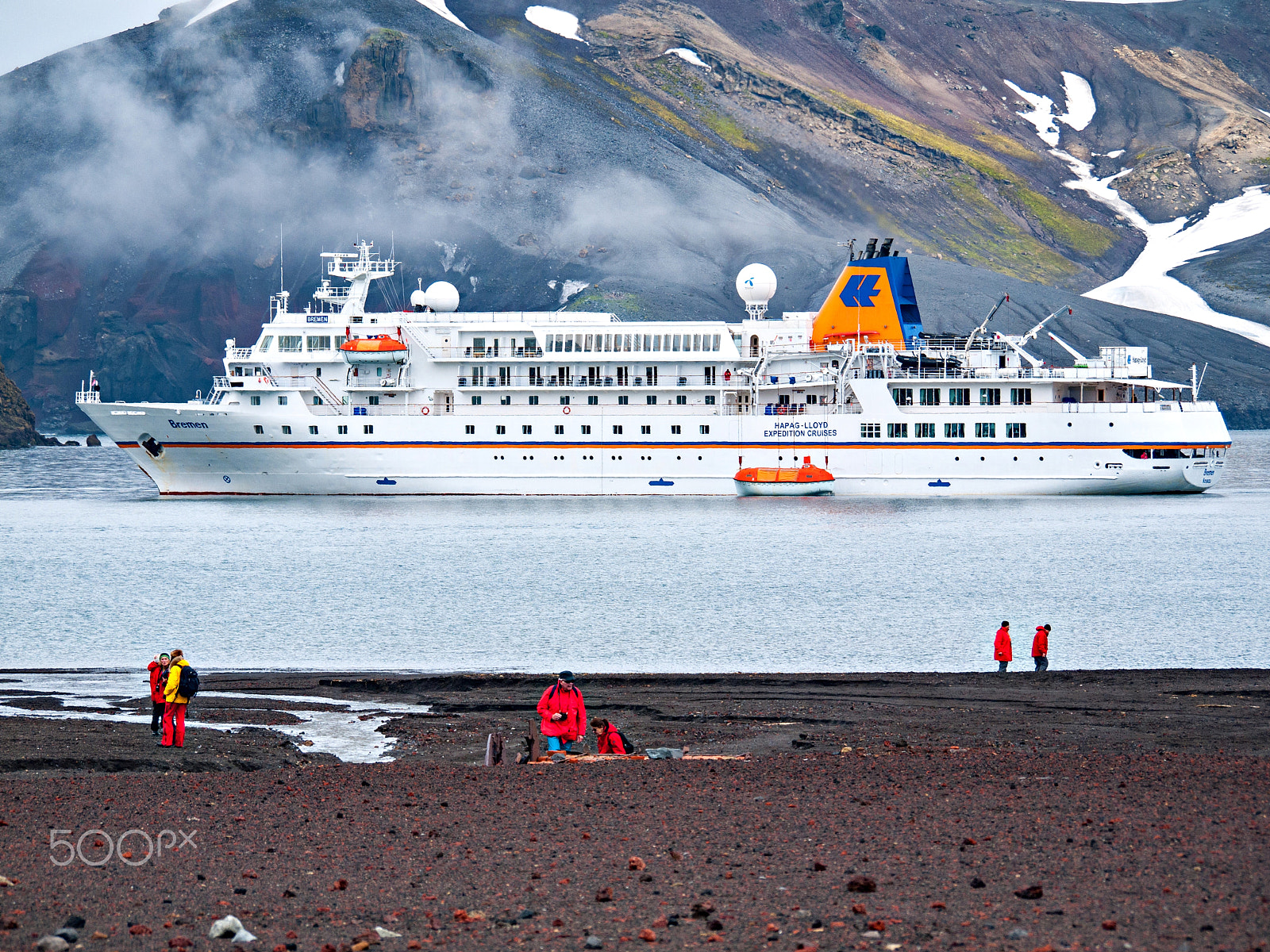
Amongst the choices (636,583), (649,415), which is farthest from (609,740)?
(649,415)

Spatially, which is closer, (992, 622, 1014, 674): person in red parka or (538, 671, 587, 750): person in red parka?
(538, 671, 587, 750): person in red parka

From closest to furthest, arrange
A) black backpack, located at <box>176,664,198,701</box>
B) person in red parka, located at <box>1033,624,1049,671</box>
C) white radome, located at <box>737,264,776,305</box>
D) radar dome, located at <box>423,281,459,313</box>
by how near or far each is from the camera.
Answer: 1. black backpack, located at <box>176,664,198,701</box>
2. person in red parka, located at <box>1033,624,1049,671</box>
3. white radome, located at <box>737,264,776,305</box>
4. radar dome, located at <box>423,281,459,313</box>

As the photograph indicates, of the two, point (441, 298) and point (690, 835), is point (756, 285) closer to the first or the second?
point (441, 298)

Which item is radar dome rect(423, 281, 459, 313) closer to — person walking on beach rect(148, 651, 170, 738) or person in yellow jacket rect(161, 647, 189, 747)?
person walking on beach rect(148, 651, 170, 738)

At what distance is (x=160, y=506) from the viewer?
2424 inches

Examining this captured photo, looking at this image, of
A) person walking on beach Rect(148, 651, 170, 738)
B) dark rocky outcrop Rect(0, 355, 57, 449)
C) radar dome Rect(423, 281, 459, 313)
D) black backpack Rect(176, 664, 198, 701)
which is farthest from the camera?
dark rocky outcrop Rect(0, 355, 57, 449)

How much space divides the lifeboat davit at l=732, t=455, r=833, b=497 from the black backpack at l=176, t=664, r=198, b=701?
4258 centimetres

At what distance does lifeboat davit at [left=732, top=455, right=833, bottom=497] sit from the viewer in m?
58.2

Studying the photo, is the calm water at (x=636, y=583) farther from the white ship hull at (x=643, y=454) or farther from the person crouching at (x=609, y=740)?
the person crouching at (x=609, y=740)

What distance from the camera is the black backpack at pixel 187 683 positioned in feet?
56.4

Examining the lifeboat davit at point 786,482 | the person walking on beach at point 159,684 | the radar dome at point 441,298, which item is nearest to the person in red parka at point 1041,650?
the person walking on beach at point 159,684

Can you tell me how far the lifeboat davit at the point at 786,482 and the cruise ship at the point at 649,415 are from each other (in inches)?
37.0

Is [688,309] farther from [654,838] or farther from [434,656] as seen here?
[654,838]

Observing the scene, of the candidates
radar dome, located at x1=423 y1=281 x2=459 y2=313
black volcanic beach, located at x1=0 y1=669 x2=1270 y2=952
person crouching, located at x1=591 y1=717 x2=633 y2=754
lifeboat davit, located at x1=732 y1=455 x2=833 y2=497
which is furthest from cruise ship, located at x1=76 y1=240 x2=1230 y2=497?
person crouching, located at x1=591 y1=717 x2=633 y2=754
